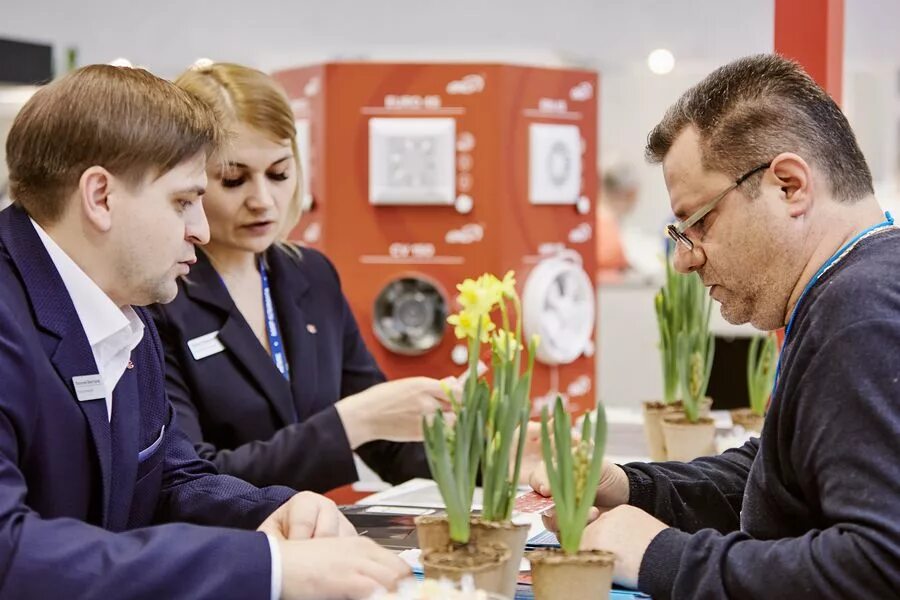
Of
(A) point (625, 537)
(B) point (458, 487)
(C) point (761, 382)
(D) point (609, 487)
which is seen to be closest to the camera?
(B) point (458, 487)

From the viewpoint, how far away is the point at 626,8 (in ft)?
29.8

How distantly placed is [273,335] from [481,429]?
4.58 ft

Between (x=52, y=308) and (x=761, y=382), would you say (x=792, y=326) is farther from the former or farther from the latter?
(x=761, y=382)

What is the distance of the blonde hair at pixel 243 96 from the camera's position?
102 inches

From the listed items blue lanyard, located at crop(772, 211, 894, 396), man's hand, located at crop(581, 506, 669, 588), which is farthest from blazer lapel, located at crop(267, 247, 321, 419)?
blue lanyard, located at crop(772, 211, 894, 396)

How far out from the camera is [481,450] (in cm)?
146

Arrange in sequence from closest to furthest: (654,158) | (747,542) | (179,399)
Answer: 1. (747,542)
2. (654,158)
3. (179,399)

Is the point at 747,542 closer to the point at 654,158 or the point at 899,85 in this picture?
the point at 654,158

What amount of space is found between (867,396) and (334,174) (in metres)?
3.12

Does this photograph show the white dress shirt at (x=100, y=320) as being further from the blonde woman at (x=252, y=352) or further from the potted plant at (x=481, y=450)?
the blonde woman at (x=252, y=352)

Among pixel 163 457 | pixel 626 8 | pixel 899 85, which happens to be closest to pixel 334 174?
pixel 163 457

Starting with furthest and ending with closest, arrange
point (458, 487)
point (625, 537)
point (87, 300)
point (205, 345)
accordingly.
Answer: point (205, 345), point (87, 300), point (625, 537), point (458, 487)

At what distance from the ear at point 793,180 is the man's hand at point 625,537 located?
1.56ft

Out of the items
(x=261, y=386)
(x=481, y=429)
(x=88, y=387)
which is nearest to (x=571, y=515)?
(x=481, y=429)
